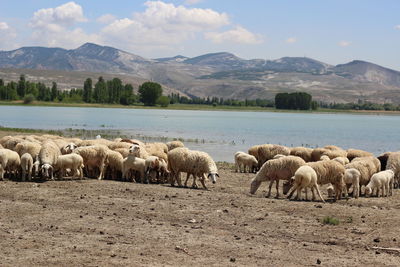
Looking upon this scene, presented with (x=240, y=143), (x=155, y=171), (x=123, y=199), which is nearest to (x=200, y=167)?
(x=155, y=171)

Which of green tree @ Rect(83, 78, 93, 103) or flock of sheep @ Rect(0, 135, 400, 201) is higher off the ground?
green tree @ Rect(83, 78, 93, 103)

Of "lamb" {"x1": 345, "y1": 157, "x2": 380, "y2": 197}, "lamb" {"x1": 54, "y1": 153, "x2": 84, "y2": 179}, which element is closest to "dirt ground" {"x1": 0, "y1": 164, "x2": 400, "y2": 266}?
"lamb" {"x1": 54, "y1": 153, "x2": 84, "y2": 179}

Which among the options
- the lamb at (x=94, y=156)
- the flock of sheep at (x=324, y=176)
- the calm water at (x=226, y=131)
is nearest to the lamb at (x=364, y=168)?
the flock of sheep at (x=324, y=176)

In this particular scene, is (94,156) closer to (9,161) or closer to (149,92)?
(9,161)

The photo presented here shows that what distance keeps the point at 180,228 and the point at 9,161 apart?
9.81 meters

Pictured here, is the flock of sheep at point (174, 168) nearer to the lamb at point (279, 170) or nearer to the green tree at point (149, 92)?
the lamb at point (279, 170)

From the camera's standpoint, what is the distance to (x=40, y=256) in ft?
35.3

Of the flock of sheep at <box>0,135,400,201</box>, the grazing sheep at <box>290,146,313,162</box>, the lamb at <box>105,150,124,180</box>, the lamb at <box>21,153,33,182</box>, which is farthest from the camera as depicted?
the grazing sheep at <box>290,146,313,162</box>

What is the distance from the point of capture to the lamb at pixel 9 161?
66.6 ft

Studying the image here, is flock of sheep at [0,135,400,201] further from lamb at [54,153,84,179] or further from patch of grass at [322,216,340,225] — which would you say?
patch of grass at [322,216,340,225]

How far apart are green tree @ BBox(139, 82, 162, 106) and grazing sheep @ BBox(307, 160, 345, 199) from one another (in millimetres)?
154353

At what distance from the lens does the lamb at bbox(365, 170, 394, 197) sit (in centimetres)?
2062

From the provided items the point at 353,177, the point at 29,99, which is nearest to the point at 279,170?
the point at 353,177

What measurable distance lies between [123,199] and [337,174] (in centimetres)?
792
